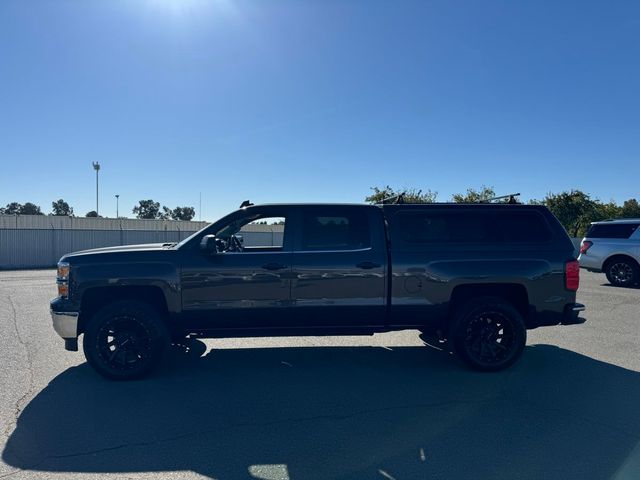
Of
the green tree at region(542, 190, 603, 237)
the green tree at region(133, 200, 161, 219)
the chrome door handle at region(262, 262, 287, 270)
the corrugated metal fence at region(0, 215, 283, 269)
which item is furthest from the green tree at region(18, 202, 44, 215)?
the chrome door handle at region(262, 262, 287, 270)

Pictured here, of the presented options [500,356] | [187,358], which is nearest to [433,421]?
[500,356]

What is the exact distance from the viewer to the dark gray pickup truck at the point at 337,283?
5297mm

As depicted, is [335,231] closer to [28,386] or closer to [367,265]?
[367,265]

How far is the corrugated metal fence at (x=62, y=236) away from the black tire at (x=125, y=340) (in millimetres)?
16292

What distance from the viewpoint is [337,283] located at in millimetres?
5457

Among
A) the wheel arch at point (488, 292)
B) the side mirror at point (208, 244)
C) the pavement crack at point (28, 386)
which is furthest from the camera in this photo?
the wheel arch at point (488, 292)

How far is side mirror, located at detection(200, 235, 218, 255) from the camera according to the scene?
517 cm

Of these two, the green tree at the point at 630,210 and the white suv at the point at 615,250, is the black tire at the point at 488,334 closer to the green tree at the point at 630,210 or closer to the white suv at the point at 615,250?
the white suv at the point at 615,250

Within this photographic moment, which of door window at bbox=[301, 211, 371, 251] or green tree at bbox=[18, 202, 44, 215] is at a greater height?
green tree at bbox=[18, 202, 44, 215]

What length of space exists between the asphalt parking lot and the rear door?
73 cm

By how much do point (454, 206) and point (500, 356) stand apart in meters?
Result: 1.87

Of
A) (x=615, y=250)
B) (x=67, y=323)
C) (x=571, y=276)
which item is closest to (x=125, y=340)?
(x=67, y=323)

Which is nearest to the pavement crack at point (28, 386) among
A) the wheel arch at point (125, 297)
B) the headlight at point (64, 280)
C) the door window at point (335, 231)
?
the wheel arch at point (125, 297)

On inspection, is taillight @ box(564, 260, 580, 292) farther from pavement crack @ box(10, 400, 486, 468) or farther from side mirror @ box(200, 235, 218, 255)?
side mirror @ box(200, 235, 218, 255)
